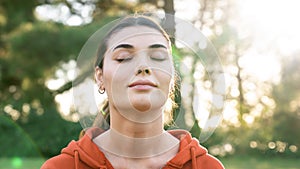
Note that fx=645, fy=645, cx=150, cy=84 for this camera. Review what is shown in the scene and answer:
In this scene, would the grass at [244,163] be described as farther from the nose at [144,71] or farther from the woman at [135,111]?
the nose at [144,71]

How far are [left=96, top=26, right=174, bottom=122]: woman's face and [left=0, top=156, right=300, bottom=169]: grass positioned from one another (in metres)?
8.97

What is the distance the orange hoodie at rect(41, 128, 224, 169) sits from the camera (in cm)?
146

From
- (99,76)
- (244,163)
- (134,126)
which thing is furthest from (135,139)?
(244,163)

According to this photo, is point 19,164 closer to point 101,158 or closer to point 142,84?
point 101,158

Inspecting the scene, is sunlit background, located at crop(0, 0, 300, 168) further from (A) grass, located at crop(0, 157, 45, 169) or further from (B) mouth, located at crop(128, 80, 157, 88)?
(B) mouth, located at crop(128, 80, 157, 88)

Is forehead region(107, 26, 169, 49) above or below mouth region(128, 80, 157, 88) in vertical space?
above

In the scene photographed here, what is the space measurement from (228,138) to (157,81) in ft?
36.2

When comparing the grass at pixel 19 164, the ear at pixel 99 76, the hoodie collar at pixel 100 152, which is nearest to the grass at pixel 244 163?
→ the grass at pixel 19 164

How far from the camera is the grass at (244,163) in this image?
10.9 m

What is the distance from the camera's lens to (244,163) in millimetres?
11914

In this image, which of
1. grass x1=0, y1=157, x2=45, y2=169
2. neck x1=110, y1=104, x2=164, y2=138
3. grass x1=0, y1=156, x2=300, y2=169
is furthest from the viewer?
grass x1=0, y1=156, x2=300, y2=169

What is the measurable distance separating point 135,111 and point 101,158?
0.20 meters

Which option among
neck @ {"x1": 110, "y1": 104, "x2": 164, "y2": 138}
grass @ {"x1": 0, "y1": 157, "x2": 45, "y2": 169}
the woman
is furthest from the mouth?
grass @ {"x1": 0, "y1": 157, "x2": 45, "y2": 169}

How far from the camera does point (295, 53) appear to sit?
44.9ft
